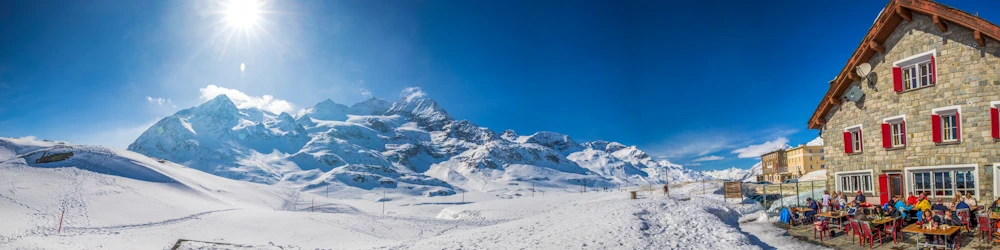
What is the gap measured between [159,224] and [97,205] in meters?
10.1

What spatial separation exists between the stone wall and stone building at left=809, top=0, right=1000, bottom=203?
3 cm

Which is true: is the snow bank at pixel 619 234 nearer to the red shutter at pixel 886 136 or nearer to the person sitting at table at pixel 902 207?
the person sitting at table at pixel 902 207

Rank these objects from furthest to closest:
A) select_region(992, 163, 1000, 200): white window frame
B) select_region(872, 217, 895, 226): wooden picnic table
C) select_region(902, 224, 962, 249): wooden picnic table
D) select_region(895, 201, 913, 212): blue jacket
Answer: select_region(992, 163, 1000, 200): white window frame
select_region(895, 201, 913, 212): blue jacket
select_region(872, 217, 895, 226): wooden picnic table
select_region(902, 224, 962, 249): wooden picnic table

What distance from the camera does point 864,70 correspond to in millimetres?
22984

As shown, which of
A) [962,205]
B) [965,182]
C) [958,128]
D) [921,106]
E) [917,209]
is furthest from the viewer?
[921,106]

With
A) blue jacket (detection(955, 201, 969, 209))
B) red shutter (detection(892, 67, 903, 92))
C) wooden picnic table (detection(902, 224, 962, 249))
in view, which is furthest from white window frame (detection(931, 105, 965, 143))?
wooden picnic table (detection(902, 224, 962, 249))

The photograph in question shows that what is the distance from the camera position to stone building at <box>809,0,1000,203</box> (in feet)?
59.7

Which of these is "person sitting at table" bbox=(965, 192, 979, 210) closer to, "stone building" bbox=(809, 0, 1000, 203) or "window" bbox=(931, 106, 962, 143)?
"stone building" bbox=(809, 0, 1000, 203)

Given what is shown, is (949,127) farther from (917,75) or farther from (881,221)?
(881,221)

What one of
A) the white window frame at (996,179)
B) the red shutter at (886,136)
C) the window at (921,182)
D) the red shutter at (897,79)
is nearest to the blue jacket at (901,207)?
→ the white window frame at (996,179)

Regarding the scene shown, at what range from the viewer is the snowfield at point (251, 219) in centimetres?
1850

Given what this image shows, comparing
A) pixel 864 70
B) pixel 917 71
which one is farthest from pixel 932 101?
pixel 864 70

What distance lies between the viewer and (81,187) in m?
48.9

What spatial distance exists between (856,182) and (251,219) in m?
42.6
